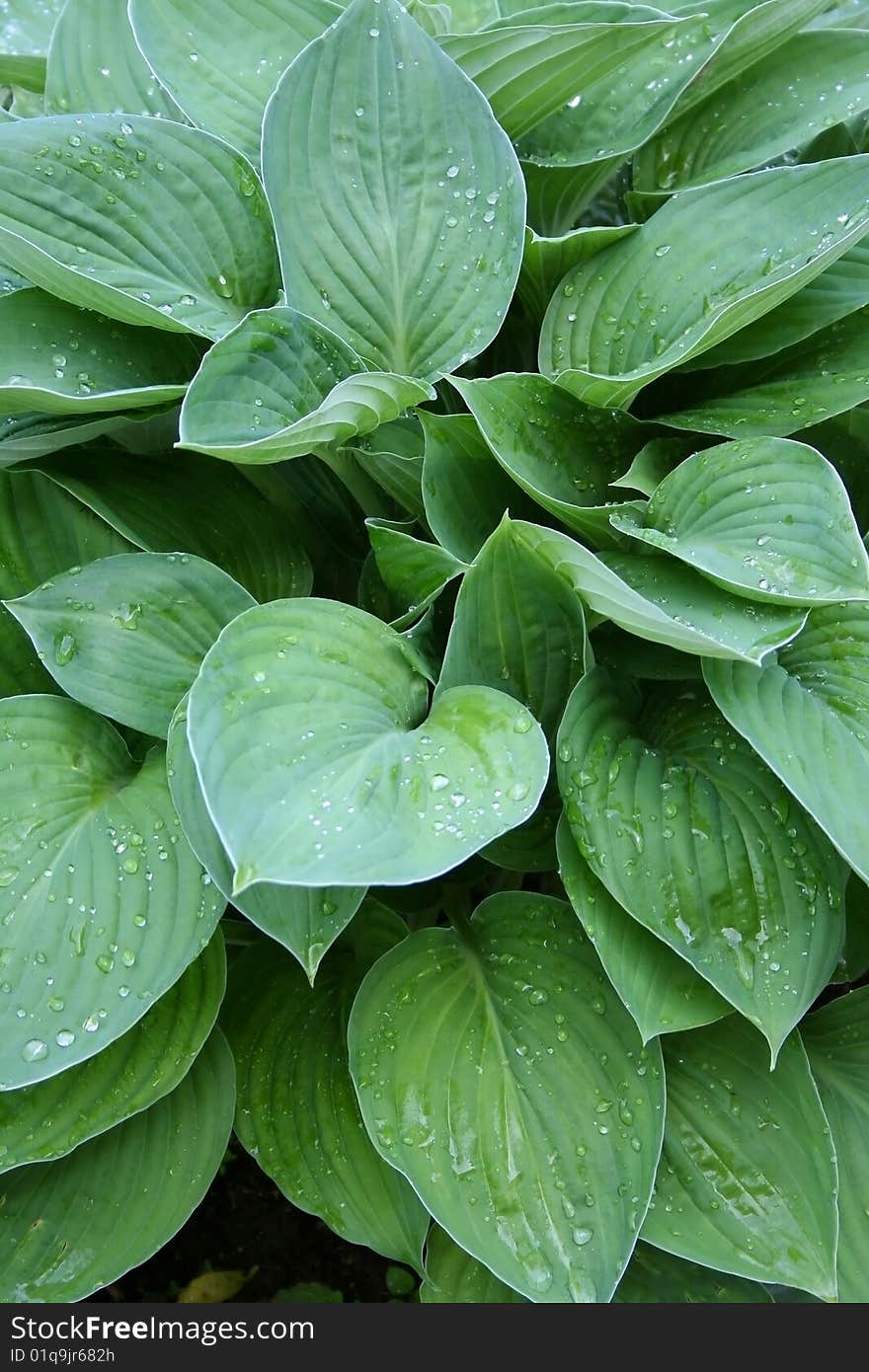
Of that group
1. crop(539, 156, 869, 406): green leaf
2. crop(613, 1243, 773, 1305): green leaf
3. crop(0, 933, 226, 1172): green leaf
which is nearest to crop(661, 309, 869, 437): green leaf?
crop(539, 156, 869, 406): green leaf

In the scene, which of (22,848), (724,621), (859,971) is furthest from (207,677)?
(859,971)

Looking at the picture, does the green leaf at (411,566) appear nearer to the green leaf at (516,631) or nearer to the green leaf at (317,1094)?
the green leaf at (516,631)

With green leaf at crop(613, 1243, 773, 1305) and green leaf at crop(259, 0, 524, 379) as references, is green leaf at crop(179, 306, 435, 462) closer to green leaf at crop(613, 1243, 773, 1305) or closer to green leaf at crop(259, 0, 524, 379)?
green leaf at crop(259, 0, 524, 379)

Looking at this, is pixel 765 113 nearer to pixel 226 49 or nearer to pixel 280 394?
pixel 226 49

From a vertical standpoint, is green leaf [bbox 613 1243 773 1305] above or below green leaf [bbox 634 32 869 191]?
below

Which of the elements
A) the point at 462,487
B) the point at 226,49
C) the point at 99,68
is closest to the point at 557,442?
the point at 462,487
